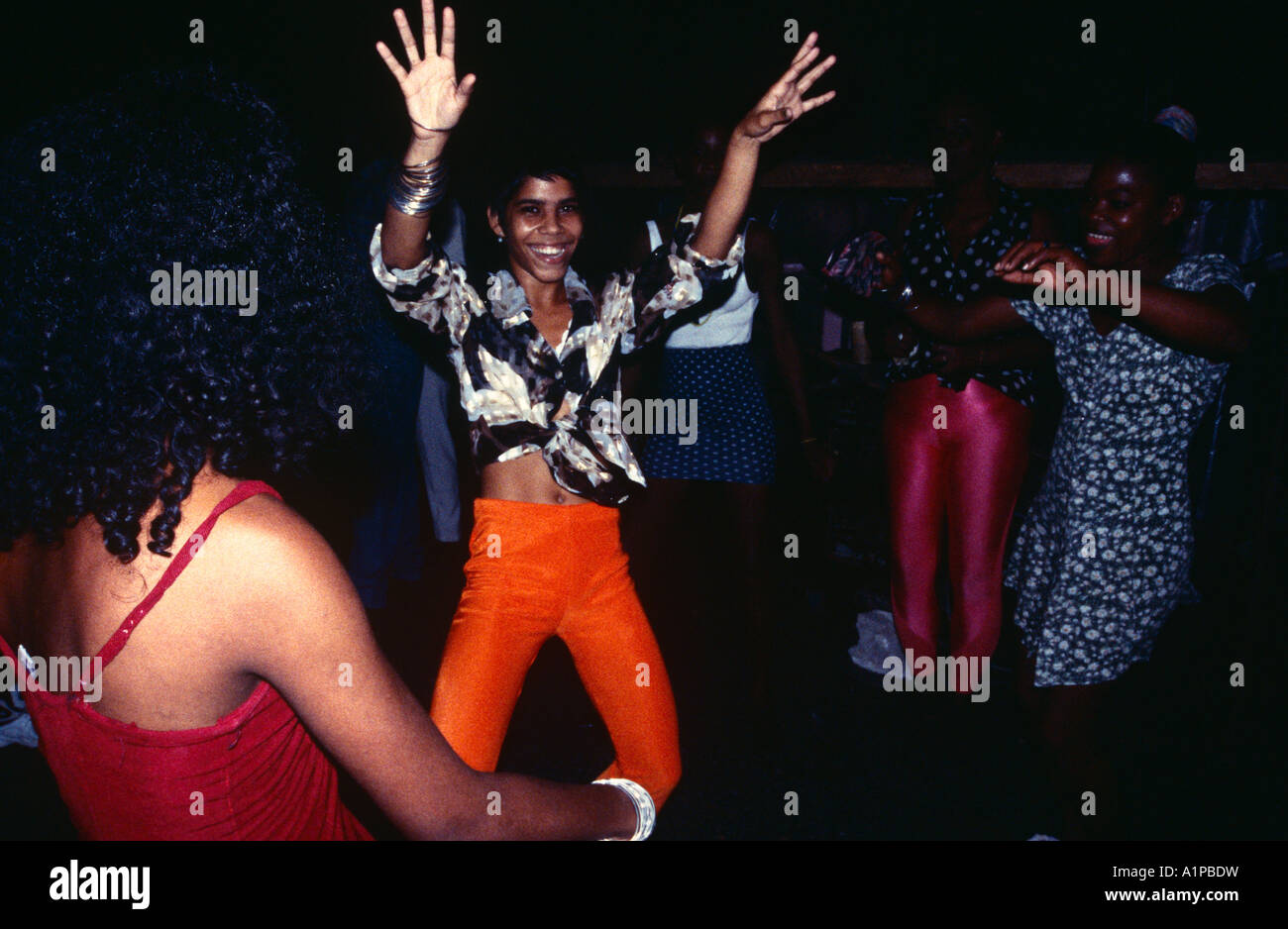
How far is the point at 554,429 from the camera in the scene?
8.42 feet

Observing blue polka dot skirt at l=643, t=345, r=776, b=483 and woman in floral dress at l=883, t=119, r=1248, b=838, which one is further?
blue polka dot skirt at l=643, t=345, r=776, b=483

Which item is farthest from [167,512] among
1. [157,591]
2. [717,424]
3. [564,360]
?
[717,424]

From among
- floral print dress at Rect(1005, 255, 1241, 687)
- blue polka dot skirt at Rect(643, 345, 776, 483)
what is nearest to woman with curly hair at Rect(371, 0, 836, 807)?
blue polka dot skirt at Rect(643, 345, 776, 483)

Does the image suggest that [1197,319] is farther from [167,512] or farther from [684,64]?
[684,64]

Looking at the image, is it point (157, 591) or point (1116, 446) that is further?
point (1116, 446)

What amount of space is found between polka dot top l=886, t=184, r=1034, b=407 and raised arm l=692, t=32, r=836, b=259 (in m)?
1.33

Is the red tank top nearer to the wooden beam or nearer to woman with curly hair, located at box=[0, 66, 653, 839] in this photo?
woman with curly hair, located at box=[0, 66, 653, 839]

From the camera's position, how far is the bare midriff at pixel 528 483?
2.56 metres

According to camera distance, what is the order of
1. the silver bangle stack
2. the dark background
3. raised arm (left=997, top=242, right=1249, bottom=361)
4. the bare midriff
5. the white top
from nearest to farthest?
the silver bangle stack
raised arm (left=997, top=242, right=1249, bottom=361)
the bare midriff
the white top
the dark background

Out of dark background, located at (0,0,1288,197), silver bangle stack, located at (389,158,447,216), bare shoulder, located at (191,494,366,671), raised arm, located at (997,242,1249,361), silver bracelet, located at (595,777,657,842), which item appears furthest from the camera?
dark background, located at (0,0,1288,197)

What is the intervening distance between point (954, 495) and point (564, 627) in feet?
6.17

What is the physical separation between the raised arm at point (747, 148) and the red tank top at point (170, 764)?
1.59 m

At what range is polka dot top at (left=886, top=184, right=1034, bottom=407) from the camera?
3.45m

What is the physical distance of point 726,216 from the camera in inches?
96.2
